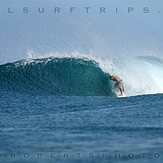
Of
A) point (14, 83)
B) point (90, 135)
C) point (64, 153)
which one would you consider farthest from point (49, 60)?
point (64, 153)

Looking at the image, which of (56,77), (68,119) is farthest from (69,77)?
(68,119)

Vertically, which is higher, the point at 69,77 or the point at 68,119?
the point at 69,77

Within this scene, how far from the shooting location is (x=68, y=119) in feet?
41.8

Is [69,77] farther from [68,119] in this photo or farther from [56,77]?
[68,119]

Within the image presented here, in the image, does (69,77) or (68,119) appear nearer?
(68,119)

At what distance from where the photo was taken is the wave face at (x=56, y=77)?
22.0 meters

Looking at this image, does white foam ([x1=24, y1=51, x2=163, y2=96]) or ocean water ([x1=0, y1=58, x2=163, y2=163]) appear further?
Answer: white foam ([x1=24, y1=51, x2=163, y2=96])

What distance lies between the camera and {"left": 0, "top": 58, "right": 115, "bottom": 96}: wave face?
72.3 ft

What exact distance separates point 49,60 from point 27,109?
10.1 meters

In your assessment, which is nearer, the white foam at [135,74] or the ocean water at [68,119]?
the ocean water at [68,119]

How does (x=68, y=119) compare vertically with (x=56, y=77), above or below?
below

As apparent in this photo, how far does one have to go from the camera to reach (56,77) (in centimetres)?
2352

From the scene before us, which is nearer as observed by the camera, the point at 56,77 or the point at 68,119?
the point at 68,119

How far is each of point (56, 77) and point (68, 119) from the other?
429 inches
